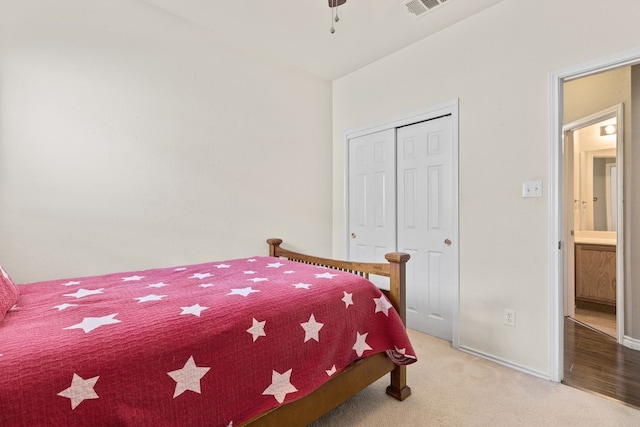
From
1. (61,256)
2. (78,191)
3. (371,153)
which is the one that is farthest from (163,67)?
(371,153)

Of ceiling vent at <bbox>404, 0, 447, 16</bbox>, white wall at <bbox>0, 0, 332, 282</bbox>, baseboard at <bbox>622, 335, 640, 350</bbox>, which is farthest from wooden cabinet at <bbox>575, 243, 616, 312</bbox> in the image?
white wall at <bbox>0, 0, 332, 282</bbox>

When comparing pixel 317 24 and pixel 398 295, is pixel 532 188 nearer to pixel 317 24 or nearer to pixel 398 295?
pixel 398 295

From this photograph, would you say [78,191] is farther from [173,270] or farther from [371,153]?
[371,153]

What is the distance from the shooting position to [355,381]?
1579mm

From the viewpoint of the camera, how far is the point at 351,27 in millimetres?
2559

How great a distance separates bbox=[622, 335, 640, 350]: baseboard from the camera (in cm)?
242

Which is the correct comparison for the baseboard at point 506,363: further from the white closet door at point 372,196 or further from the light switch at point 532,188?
the light switch at point 532,188

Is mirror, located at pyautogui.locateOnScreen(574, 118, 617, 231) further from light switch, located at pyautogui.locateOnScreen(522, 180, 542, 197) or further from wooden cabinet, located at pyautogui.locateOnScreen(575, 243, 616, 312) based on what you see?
light switch, located at pyautogui.locateOnScreen(522, 180, 542, 197)

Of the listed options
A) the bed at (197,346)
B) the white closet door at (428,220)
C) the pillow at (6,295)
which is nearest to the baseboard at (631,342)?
the white closet door at (428,220)

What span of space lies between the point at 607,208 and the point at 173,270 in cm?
457

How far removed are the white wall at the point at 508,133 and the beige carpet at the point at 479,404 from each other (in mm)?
236

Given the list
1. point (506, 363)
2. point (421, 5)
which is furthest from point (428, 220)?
point (421, 5)

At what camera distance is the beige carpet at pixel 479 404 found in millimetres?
1611

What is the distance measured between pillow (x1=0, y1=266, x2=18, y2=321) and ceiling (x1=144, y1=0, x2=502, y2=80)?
2072 mm
